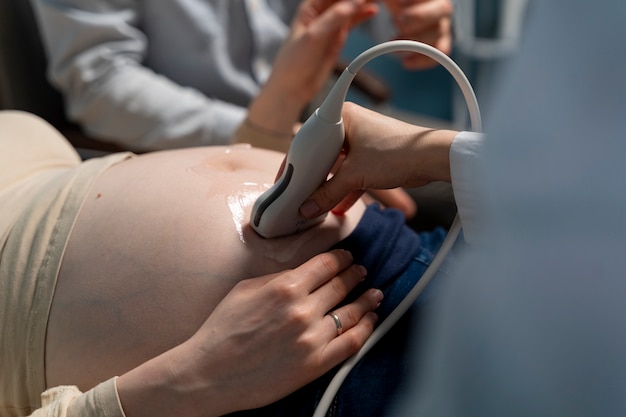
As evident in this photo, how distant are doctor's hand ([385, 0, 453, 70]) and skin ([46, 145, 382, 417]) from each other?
42 cm

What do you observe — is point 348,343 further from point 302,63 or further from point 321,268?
point 302,63

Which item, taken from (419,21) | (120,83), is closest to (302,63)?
(419,21)

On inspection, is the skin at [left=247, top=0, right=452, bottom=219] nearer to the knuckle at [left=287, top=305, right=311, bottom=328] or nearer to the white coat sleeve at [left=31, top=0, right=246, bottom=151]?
the white coat sleeve at [left=31, top=0, right=246, bottom=151]

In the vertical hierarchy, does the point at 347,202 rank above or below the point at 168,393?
above

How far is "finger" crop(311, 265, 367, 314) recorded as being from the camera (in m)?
0.61

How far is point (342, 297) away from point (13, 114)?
1.86ft

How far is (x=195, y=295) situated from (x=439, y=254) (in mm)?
232

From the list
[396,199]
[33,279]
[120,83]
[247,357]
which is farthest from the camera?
[120,83]

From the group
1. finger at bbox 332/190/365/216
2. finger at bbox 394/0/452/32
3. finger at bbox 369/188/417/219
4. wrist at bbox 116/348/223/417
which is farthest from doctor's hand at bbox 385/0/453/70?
wrist at bbox 116/348/223/417

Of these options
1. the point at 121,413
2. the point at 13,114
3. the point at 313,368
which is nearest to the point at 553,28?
the point at 313,368

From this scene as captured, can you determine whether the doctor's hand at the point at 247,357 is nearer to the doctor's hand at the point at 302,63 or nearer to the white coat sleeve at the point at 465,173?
the white coat sleeve at the point at 465,173

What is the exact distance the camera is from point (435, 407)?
1.22 feet

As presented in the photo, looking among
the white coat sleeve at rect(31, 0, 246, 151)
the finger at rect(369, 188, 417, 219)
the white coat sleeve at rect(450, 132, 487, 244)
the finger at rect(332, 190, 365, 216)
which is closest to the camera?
the white coat sleeve at rect(450, 132, 487, 244)

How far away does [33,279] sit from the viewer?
0.68 meters
